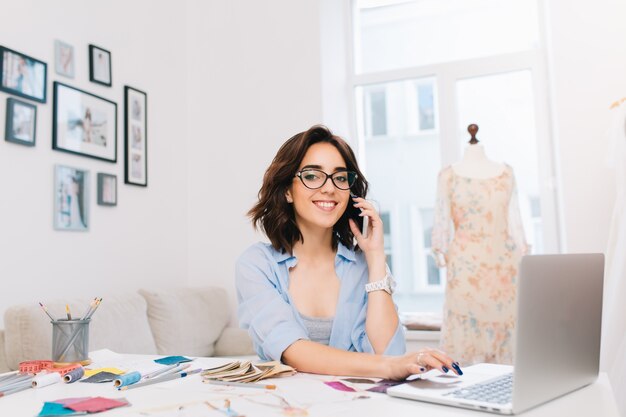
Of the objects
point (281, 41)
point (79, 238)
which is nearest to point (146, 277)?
point (79, 238)

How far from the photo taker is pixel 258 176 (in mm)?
3818

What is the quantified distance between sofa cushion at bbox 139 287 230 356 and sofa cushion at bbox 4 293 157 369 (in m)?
0.14

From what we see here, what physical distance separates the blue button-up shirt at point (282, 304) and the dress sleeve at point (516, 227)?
4.11 ft

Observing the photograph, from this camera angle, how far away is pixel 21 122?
104 inches

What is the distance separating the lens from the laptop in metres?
0.88

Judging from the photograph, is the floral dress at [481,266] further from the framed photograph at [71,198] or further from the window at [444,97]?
the framed photograph at [71,198]

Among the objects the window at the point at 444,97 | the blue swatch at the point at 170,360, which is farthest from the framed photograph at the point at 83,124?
the blue swatch at the point at 170,360

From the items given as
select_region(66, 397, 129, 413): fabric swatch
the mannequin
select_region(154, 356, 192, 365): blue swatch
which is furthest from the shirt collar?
the mannequin

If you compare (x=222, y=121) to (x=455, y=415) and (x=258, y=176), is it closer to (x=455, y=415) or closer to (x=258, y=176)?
(x=258, y=176)

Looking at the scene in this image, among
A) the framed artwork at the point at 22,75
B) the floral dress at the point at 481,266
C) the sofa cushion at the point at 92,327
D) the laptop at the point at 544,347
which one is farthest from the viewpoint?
the floral dress at the point at 481,266

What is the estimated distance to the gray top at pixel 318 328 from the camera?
1.63m

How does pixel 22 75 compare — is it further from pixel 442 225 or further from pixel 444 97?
pixel 444 97

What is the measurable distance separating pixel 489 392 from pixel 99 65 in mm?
2838

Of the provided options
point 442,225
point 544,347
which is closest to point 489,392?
point 544,347
